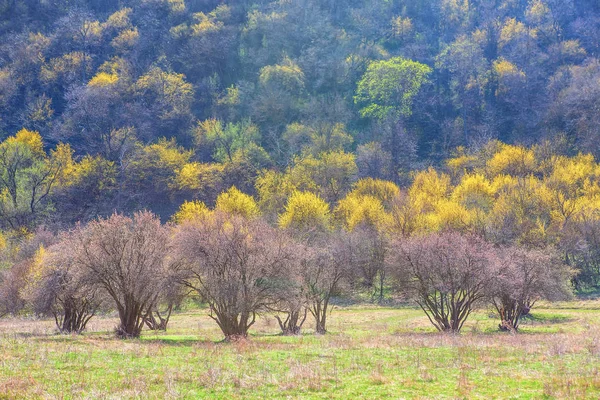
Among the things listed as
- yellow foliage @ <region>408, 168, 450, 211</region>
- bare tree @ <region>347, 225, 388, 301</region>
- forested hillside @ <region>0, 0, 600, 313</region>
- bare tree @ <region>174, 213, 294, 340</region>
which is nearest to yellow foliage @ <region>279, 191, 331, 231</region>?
forested hillside @ <region>0, 0, 600, 313</region>

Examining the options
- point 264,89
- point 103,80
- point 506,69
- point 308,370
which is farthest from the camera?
point 264,89

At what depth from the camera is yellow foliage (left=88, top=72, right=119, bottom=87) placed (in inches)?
5025

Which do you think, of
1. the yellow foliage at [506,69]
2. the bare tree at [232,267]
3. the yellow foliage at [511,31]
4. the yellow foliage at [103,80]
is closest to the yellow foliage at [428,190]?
the yellow foliage at [506,69]

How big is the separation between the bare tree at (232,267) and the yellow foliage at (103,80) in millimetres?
108713

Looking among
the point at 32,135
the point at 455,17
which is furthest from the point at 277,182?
the point at 455,17

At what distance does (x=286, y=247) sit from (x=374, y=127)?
96044mm

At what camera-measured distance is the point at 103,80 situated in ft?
422

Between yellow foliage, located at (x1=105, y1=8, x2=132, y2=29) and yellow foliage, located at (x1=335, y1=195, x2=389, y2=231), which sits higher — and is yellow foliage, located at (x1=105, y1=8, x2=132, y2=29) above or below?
above

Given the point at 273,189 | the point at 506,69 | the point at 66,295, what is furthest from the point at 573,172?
the point at 66,295

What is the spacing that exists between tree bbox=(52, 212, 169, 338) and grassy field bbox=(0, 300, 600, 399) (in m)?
5.31

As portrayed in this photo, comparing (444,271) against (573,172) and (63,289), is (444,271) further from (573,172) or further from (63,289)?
(573,172)

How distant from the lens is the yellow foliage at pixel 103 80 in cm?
12762

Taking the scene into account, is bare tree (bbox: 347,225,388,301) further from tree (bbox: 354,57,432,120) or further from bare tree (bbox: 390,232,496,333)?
tree (bbox: 354,57,432,120)

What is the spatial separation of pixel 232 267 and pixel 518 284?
723 inches
